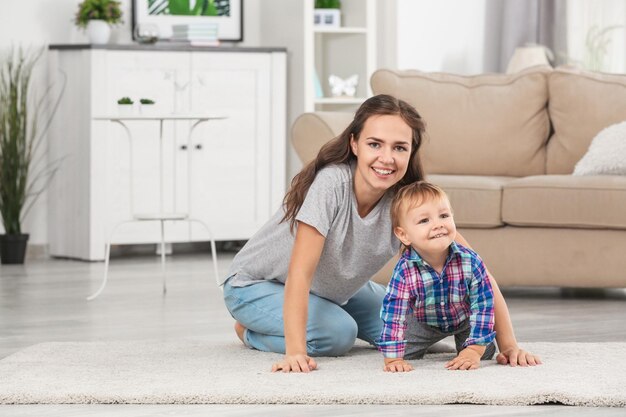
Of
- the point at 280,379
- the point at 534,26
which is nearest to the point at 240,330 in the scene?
the point at 280,379

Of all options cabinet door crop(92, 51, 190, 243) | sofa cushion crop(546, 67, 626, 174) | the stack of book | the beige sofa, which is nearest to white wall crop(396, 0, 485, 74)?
the stack of book

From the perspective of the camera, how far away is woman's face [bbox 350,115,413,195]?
272 centimetres

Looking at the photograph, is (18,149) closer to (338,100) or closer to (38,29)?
(38,29)

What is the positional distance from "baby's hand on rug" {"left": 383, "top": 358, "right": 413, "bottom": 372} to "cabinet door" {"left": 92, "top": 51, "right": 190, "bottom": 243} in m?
3.11

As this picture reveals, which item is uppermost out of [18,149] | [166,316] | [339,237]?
[18,149]

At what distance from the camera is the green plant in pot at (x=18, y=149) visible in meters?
5.47

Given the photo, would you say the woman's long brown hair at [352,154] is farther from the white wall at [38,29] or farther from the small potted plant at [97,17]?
the white wall at [38,29]

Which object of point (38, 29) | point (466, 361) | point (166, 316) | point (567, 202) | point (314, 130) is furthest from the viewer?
point (38, 29)

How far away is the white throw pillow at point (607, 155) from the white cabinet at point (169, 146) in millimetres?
1922

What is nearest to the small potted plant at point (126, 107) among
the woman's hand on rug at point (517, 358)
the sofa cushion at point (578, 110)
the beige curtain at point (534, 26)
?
the sofa cushion at point (578, 110)

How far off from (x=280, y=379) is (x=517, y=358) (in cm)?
58

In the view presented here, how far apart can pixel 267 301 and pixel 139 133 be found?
2.88 meters

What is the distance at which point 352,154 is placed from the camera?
9.47ft

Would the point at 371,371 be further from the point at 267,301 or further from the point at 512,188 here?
the point at 512,188
